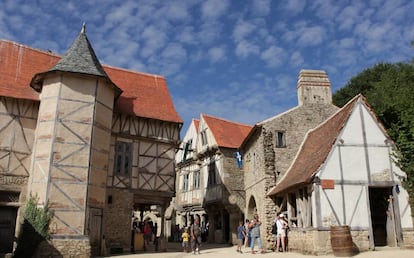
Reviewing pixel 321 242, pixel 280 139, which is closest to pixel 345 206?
pixel 321 242

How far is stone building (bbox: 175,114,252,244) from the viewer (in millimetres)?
21719

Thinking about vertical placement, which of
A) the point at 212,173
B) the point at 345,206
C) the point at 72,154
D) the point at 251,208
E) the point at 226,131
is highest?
the point at 226,131

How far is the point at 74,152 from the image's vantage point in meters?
13.1

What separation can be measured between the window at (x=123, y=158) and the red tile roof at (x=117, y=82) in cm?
151

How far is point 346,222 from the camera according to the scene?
12.1m

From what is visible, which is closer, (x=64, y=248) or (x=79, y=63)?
(x=64, y=248)

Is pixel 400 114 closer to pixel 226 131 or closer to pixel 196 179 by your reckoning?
pixel 226 131

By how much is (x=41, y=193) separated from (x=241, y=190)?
12355mm

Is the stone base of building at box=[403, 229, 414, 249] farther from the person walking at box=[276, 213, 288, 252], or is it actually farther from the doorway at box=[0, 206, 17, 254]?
the doorway at box=[0, 206, 17, 254]

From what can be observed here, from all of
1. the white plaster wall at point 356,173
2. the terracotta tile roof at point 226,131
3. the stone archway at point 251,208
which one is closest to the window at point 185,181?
the terracotta tile roof at point 226,131

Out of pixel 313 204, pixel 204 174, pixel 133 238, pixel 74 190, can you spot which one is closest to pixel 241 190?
pixel 204 174

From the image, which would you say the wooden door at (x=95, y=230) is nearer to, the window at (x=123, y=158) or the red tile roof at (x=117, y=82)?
the window at (x=123, y=158)

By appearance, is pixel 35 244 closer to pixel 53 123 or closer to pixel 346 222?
pixel 53 123

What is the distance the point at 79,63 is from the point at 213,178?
11765 mm
